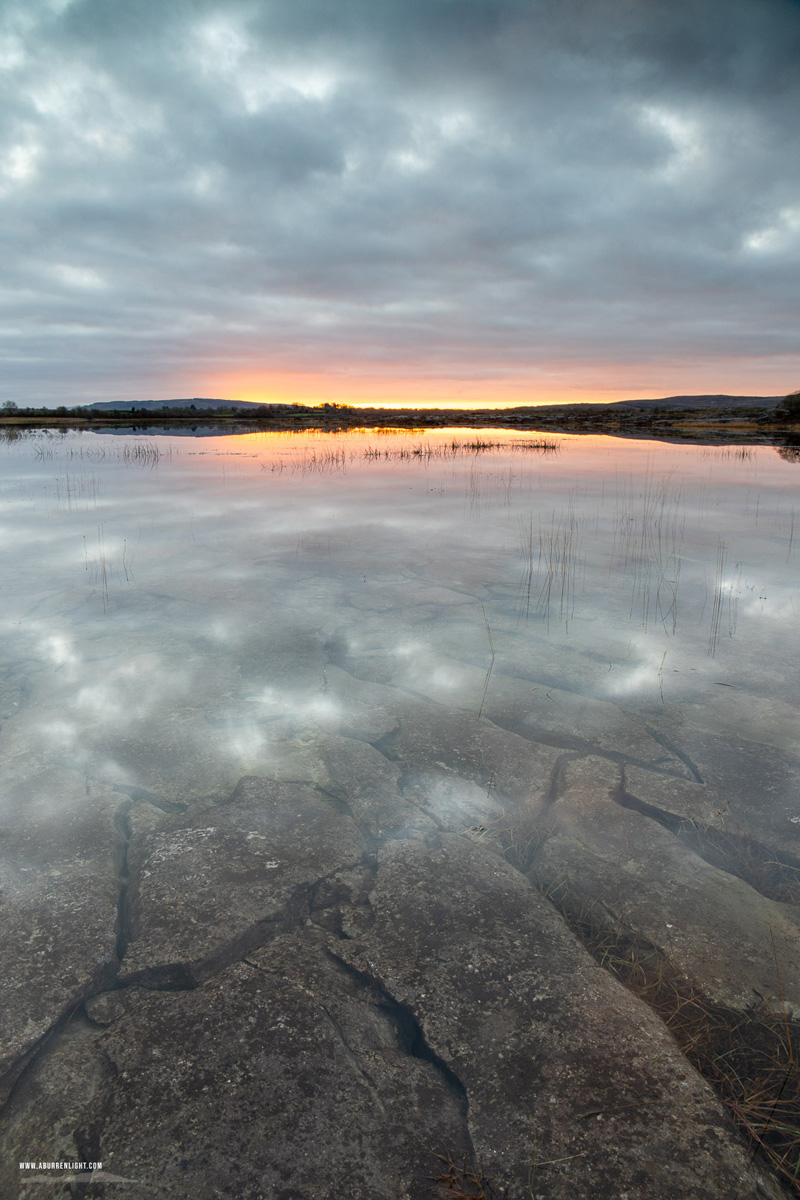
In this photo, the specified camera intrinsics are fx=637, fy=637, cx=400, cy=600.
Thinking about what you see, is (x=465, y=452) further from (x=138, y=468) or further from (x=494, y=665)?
(x=494, y=665)

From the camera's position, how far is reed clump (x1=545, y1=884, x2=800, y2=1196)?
188cm

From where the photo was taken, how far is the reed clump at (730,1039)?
188 cm

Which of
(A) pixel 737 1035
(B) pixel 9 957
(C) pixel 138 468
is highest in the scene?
(C) pixel 138 468

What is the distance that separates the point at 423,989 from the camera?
228 centimetres

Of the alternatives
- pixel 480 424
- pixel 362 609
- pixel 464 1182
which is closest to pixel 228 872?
pixel 464 1182

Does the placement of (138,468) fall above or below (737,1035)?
above

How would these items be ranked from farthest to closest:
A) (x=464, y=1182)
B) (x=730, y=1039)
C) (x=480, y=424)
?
(x=480, y=424), (x=730, y=1039), (x=464, y=1182)

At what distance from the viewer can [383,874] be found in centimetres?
284

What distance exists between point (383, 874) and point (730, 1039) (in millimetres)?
1400

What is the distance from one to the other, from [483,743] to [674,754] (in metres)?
1.13

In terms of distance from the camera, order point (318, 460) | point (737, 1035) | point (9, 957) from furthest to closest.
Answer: point (318, 460) < point (9, 957) < point (737, 1035)

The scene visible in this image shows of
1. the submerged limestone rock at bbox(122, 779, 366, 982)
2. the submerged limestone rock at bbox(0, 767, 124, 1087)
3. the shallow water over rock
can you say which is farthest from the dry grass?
the submerged limestone rock at bbox(0, 767, 124, 1087)

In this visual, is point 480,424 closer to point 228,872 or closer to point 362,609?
point 362,609

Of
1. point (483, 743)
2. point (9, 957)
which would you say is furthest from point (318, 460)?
point (9, 957)
